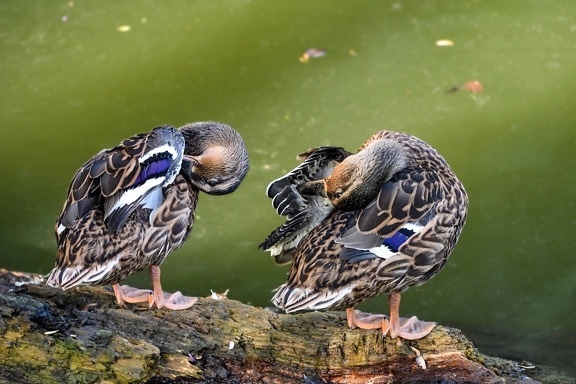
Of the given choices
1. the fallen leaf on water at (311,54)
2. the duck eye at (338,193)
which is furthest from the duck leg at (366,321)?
the fallen leaf on water at (311,54)

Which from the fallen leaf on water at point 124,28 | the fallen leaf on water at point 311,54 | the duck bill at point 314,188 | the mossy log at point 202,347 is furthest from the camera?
the fallen leaf on water at point 124,28

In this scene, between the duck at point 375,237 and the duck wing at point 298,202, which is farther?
the duck wing at point 298,202

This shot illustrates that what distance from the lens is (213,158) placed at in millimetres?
4277

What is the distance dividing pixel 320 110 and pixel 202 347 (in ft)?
8.63

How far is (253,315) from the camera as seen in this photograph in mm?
4023

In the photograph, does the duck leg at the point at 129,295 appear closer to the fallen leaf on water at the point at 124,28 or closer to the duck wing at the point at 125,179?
the duck wing at the point at 125,179

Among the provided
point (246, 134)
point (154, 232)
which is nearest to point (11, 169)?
point (246, 134)

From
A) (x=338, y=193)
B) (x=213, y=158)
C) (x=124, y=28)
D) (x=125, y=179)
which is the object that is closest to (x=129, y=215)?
(x=125, y=179)

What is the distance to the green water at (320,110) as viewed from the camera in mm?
5074

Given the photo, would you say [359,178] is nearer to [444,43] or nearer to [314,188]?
[314,188]

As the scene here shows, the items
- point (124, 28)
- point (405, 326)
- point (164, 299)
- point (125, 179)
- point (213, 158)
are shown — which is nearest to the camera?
point (125, 179)

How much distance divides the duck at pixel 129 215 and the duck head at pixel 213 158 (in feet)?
0.05

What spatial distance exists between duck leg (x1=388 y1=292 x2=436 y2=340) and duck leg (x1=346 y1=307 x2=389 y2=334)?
4cm

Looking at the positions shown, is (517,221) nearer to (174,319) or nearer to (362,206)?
(362,206)
